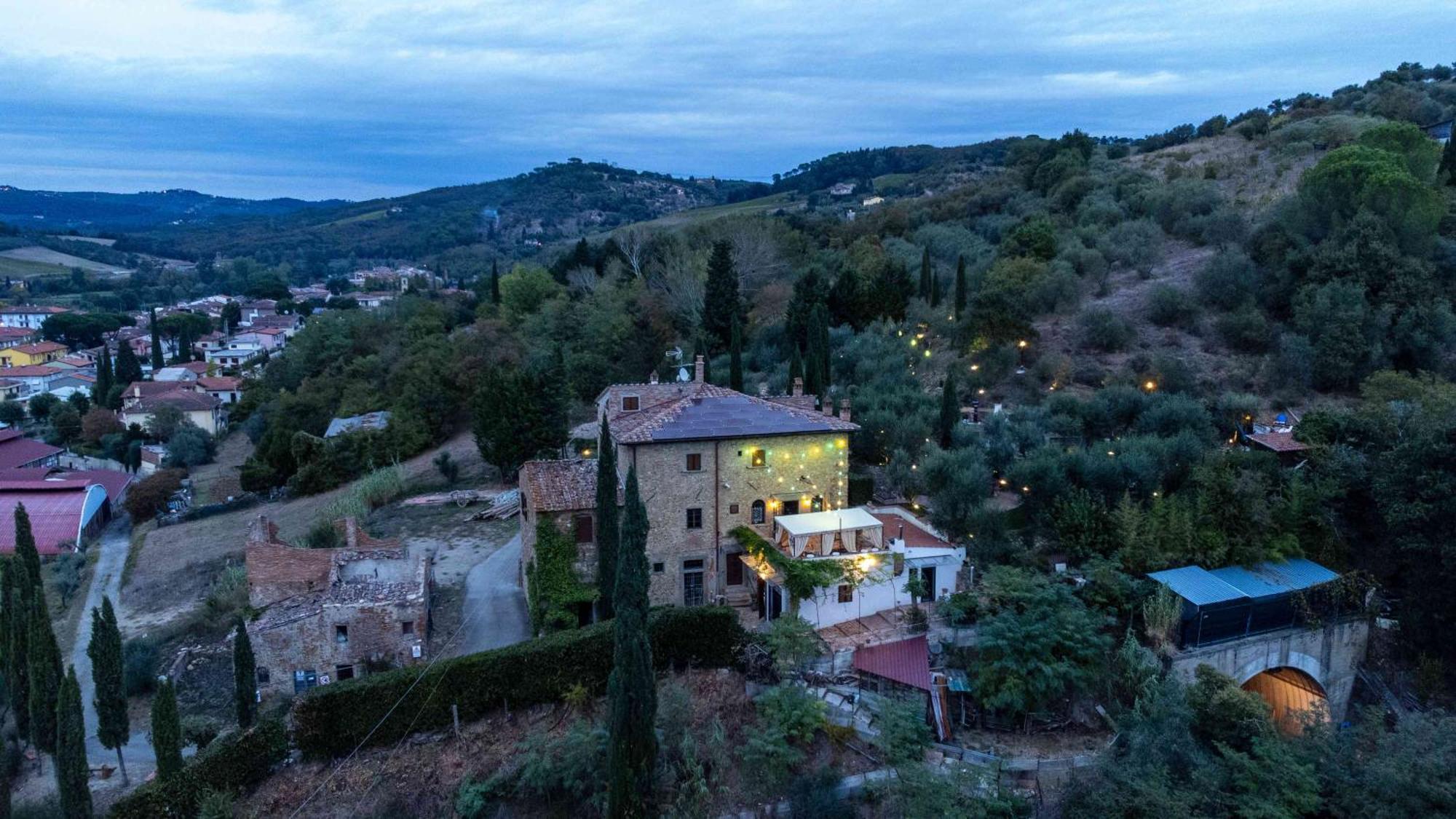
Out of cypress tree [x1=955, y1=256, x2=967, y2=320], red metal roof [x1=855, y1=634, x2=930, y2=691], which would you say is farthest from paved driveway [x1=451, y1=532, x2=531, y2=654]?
cypress tree [x1=955, y1=256, x2=967, y2=320]

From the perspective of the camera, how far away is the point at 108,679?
17.7 metres

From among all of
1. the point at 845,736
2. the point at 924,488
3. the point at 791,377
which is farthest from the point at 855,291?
the point at 845,736

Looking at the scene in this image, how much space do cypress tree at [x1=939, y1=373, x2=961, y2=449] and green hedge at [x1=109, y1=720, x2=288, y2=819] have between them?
20537 millimetres

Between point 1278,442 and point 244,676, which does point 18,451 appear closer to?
point 244,676

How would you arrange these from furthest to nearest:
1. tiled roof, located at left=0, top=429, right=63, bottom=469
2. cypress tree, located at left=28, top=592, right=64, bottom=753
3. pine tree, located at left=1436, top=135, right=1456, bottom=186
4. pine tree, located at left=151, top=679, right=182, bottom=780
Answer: tiled roof, located at left=0, top=429, right=63, bottom=469, pine tree, located at left=1436, top=135, right=1456, bottom=186, cypress tree, located at left=28, top=592, right=64, bottom=753, pine tree, located at left=151, top=679, right=182, bottom=780

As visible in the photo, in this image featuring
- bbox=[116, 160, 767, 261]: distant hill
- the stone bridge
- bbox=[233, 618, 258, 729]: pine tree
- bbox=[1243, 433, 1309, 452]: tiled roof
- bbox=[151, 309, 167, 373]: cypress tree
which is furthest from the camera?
bbox=[116, 160, 767, 261]: distant hill

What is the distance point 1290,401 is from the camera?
2948 centimetres

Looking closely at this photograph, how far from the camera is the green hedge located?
49.8ft

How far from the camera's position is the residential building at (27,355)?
78625 millimetres

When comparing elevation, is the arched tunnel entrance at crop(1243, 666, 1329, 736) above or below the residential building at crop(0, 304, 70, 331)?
below

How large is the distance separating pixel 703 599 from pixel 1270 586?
1392 cm

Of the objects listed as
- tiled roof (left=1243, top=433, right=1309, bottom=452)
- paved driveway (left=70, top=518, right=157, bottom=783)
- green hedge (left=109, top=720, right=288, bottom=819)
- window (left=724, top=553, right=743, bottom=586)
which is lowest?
paved driveway (left=70, top=518, right=157, bottom=783)

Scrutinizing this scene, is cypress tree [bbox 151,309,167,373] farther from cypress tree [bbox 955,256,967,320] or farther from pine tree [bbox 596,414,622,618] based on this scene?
pine tree [bbox 596,414,622,618]

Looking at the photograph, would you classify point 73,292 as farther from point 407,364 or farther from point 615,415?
point 615,415
